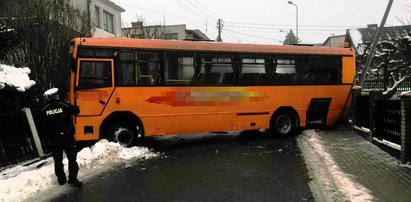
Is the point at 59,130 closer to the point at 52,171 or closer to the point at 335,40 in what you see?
the point at 52,171

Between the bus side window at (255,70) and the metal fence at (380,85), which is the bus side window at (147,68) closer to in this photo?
the bus side window at (255,70)

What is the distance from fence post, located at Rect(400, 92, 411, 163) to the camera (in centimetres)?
905

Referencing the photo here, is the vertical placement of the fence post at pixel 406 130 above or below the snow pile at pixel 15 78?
below

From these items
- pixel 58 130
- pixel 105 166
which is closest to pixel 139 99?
pixel 105 166

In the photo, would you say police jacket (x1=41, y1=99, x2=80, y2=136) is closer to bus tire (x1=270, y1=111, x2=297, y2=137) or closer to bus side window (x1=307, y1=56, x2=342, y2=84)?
bus tire (x1=270, y1=111, x2=297, y2=137)

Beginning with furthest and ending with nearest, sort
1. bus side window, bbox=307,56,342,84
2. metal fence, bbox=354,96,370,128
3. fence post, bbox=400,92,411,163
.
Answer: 1. bus side window, bbox=307,56,342,84
2. metal fence, bbox=354,96,370,128
3. fence post, bbox=400,92,411,163

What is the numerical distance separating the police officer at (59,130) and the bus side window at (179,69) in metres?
4.88

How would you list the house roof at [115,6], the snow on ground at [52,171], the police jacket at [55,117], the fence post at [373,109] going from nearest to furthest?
1. the snow on ground at [52,171]
2. the police jacket at [55,117]
3. the fence post at [373,109]
4. the house roof at [115,6]

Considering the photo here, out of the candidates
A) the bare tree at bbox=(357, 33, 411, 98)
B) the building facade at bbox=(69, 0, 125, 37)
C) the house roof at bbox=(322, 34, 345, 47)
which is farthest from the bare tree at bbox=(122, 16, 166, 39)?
the house roof at bbox=(322, 34, 345, 47)

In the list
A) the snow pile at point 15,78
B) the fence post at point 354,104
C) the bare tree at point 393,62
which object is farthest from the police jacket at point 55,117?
the bare tree at point 393,62

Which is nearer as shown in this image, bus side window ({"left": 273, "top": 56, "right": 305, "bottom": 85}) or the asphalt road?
the asphalt road

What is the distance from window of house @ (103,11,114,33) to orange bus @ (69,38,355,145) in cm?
2108

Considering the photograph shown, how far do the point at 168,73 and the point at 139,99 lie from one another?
1.12 meters

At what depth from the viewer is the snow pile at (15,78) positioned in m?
10.2
